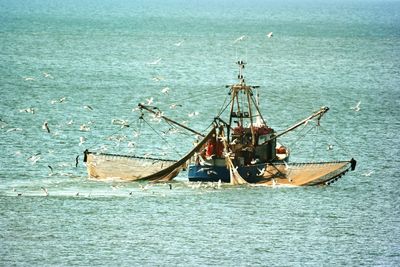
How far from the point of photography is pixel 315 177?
233 ft

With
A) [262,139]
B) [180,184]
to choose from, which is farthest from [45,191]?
[262,139]

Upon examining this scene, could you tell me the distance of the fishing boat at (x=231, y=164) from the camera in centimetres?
6981

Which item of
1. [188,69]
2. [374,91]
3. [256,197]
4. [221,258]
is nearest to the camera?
[221,258]

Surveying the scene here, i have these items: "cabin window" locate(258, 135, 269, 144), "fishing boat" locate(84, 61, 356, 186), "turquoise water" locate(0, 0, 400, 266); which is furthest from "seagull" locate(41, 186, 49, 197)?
"cabin window" locate(258, 135, 269, 144)

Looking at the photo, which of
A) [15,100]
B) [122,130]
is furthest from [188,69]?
[122,130]

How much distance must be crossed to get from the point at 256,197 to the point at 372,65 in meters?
87.9

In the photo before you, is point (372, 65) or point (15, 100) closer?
point (15, 100)

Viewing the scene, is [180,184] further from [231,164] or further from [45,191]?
[45,191]

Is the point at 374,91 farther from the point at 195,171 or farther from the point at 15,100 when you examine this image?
the point at 195,171

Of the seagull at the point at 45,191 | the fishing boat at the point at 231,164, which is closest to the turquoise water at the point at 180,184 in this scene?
the seagull at the point at 45,191

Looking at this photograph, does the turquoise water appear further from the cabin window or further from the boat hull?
the cabin window

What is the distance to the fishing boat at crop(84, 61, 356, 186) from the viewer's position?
69.8 meters

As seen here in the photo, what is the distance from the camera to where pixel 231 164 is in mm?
69250

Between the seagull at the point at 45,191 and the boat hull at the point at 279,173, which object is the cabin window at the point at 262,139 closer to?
the boat hull at the point at 279,173
